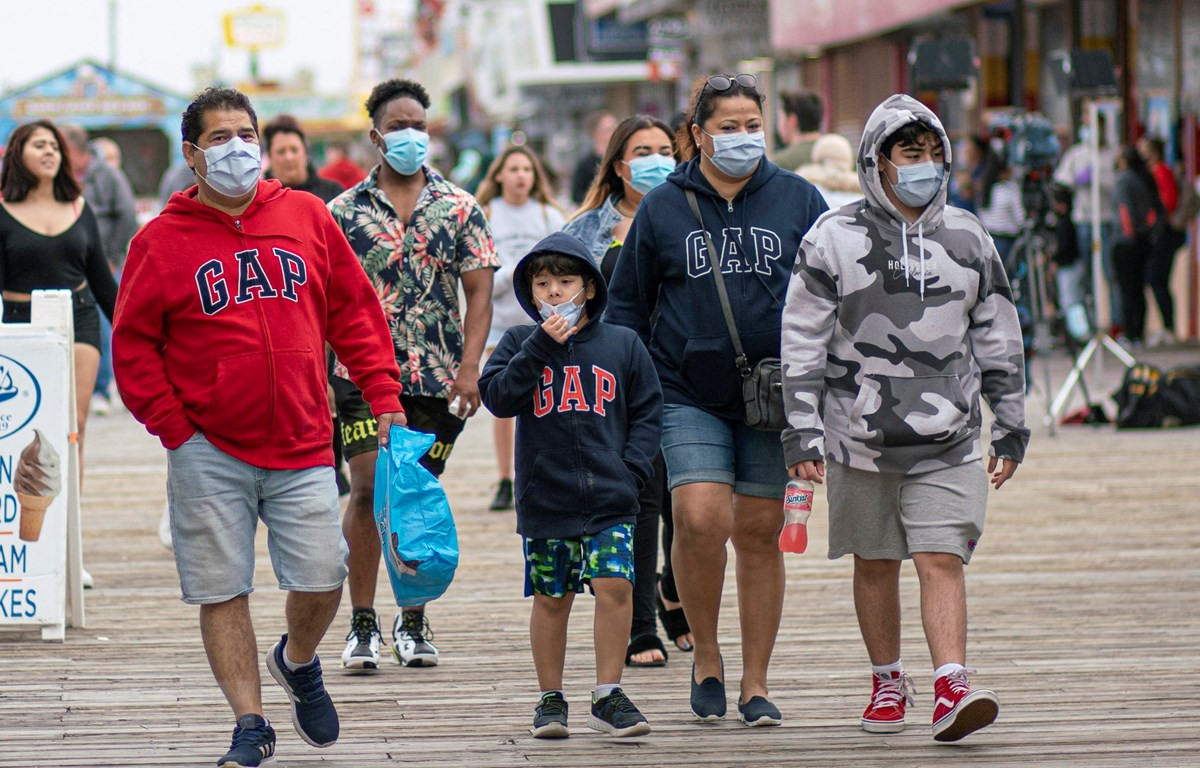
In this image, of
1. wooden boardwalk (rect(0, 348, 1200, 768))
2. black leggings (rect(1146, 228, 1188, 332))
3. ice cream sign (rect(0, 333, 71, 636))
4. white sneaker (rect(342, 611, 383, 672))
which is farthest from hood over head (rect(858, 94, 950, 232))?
black leggings (rect(1146, 228, 1188, 332))

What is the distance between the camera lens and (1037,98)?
21.7 meters

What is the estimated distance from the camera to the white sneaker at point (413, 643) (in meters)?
6.79

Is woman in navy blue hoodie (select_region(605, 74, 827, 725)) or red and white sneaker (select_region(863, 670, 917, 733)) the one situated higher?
woman in navy blue hoodie (select_region(605, 74, 827, 725))

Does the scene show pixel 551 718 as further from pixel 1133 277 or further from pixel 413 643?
pixel 1133 277

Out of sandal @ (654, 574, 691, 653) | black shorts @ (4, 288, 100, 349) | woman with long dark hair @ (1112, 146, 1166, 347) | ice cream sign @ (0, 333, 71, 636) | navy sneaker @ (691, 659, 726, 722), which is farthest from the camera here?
woman with long dark hair @ (1112, 146, 1166, 347)

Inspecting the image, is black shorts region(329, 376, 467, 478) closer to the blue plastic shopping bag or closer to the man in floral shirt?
the man in floral shirt

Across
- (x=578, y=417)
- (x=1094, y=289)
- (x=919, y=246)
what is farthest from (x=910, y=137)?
(x=1094, y=289)

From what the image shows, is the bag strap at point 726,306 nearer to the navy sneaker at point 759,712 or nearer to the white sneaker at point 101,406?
the navy sneaker at point 759,712

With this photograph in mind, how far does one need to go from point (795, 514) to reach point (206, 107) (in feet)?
6.67

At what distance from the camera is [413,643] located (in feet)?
22.3

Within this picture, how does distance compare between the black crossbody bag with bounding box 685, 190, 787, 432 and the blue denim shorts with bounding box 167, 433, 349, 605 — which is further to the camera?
the black crossbody bag with bounding box 685, 190, 787, 432

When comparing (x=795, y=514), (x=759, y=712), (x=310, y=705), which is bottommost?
(x=759, y=712)

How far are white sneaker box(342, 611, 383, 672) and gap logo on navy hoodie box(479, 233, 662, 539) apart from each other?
1288 mm

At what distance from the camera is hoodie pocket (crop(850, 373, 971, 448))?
5.46m
